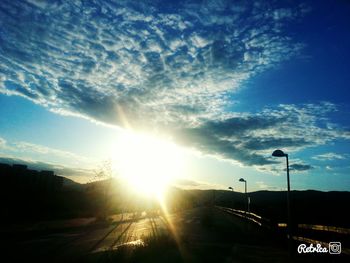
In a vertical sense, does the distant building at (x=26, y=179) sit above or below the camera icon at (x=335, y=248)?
above

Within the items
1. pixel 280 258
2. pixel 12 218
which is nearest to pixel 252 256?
pixel 280 258

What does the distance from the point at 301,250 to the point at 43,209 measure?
41012 mm
